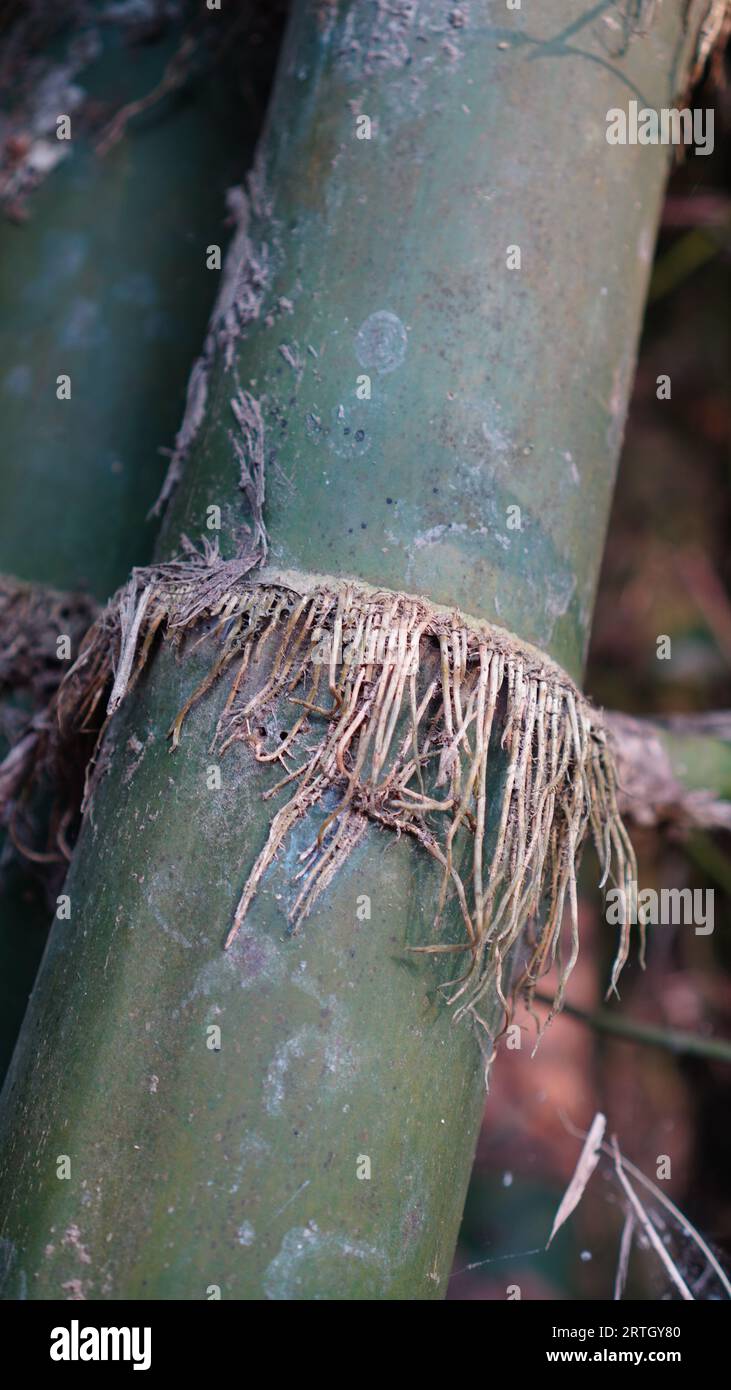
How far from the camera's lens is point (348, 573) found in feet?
2.61

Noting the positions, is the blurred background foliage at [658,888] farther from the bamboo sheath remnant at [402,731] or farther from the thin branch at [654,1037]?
the bamboo sheath remnant at [402,731]

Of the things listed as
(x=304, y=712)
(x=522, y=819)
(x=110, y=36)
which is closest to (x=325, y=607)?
(x=304, y=712)

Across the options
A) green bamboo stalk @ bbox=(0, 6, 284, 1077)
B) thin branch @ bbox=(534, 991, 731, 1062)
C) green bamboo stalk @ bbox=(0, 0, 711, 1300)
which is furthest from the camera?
thin branch @ bbox=(534, 991, 731, 1062)

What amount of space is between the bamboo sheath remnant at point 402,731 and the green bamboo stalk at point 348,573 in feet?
0.06

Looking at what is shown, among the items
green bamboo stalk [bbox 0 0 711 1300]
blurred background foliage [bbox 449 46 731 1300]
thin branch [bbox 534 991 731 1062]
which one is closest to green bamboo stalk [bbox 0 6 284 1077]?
green bamboo stalk [bbox 0 0 711 1300]

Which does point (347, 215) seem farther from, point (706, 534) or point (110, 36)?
point (706, 534)

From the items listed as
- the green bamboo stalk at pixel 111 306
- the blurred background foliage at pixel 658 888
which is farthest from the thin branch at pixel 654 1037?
the green bamboo stalk at pixel 111 306

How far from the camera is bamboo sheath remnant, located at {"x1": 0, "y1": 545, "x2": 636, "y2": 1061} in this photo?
755mm

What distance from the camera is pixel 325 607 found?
78 cm

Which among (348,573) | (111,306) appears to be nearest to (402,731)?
(348,573)

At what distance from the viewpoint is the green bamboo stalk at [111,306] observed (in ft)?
3.70

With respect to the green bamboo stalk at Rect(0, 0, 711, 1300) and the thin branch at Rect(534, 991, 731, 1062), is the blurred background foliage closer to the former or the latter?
the thin branch at Rect(534, 991, 731, 1062)

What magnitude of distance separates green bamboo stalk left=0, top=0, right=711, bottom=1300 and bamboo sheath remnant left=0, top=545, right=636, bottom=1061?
0.06 ft

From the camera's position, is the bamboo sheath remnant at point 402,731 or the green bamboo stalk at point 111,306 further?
the green bamboo stalk at point 111,306
